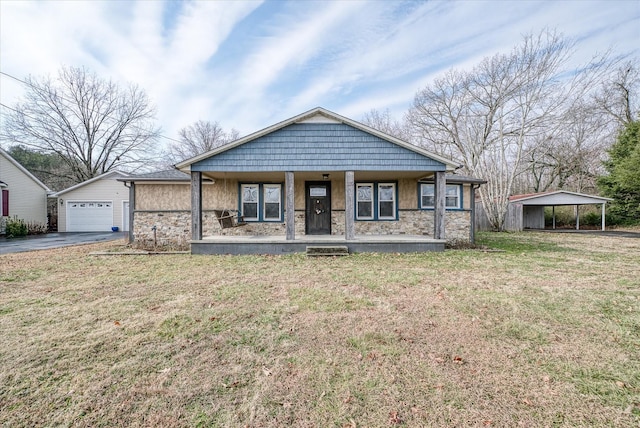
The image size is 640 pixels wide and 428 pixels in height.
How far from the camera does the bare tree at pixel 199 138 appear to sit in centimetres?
3422

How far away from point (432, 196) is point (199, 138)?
1261 inches

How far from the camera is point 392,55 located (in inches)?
566

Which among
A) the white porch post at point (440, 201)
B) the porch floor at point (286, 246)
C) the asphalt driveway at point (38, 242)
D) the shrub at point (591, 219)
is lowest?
the asphalt driveway at point (38, 242)

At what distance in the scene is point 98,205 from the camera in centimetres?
1844

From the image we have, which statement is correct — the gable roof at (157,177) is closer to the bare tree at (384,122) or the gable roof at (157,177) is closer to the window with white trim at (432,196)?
the window with white trim at (432,196)

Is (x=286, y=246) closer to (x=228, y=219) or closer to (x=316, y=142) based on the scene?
(x=228, y=219)

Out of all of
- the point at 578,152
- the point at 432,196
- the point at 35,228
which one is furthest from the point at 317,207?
the point at 578,152

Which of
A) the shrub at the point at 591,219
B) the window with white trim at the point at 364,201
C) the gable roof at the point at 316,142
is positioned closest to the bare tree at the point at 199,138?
the window with white trim at the point at 364,201

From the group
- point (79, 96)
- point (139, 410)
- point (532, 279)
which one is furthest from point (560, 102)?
point (79, 96)

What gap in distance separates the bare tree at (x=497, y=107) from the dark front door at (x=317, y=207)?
11.2 metres

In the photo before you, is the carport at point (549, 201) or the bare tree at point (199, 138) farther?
the bare tree at point (199, 138)

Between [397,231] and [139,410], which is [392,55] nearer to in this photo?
[397,231]

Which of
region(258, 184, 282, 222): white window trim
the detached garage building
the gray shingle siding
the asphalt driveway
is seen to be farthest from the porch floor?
the detached garage building

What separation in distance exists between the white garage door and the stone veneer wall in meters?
10.1
